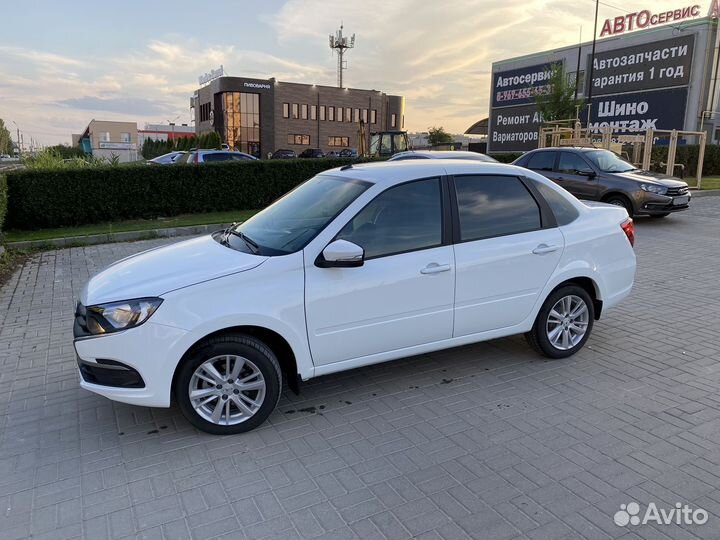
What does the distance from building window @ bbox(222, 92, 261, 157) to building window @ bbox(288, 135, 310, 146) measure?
417cm

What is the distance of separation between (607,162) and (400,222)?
34.2 ft

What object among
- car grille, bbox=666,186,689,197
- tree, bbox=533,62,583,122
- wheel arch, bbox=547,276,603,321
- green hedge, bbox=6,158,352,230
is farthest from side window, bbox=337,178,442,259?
tree, bbox=533,62,583,122

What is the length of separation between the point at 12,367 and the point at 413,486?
3831 millimetres

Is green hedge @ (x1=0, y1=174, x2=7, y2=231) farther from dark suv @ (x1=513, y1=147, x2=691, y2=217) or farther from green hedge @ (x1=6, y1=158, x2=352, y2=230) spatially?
dark suv @ (x1=513, y1=147, x2=691, y2=217)

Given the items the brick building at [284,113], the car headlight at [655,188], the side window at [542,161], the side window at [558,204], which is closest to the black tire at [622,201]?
the car headlight at [655,188]

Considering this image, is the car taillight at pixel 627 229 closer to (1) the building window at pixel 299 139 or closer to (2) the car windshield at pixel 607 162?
(2) the car windshield at pixel 607 162

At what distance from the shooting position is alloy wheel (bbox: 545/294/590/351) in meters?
4.67

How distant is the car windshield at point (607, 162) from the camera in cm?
1234

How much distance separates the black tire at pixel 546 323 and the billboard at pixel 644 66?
35822 millimetres

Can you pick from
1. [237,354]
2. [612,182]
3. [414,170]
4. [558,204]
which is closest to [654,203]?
[612,182]

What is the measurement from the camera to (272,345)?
3676 mm

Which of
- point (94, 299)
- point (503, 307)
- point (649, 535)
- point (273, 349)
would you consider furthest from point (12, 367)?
point (649, 535)

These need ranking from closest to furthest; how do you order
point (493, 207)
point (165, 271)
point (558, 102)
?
point (165, 271) < point (493, 207) < point (558, 102)

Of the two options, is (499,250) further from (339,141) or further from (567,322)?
(339,141)
